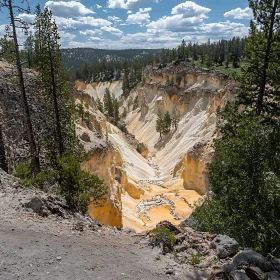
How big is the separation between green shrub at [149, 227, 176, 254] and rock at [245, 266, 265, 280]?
8.69 feet

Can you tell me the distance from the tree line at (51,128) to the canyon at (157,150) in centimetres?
256

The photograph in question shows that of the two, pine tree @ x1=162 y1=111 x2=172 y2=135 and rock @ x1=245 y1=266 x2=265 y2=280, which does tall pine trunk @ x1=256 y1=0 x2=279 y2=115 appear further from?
pine tree @ x1=162 y1=111 x2=172 y2=135

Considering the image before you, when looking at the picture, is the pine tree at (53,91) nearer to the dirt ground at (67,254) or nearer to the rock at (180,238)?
the dirt ground at (67,254)

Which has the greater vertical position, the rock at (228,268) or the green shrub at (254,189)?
the green shrub at (254,189)

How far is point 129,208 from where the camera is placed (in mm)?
32750

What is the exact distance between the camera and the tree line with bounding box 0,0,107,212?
12.4m

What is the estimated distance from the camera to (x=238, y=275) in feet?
20.6

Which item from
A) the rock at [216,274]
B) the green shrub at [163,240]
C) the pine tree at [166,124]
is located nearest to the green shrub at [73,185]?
the green shrub at [163,240]

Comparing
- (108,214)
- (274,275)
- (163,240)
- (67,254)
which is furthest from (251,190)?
(108,214)

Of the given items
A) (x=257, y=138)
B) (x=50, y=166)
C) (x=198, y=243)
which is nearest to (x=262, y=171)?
(x=257, y=138)

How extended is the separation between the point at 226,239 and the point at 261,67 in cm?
938

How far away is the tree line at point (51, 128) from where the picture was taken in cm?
1241

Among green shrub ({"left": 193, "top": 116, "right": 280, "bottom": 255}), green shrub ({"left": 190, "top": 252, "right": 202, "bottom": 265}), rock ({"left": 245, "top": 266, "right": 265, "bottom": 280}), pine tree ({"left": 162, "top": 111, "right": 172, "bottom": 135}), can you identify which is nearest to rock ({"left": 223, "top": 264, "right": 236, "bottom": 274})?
rock ({"left": 245, "top": 266, "right": 265, "bottom": 280})

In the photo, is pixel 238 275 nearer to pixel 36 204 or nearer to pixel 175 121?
pixel 36 204
